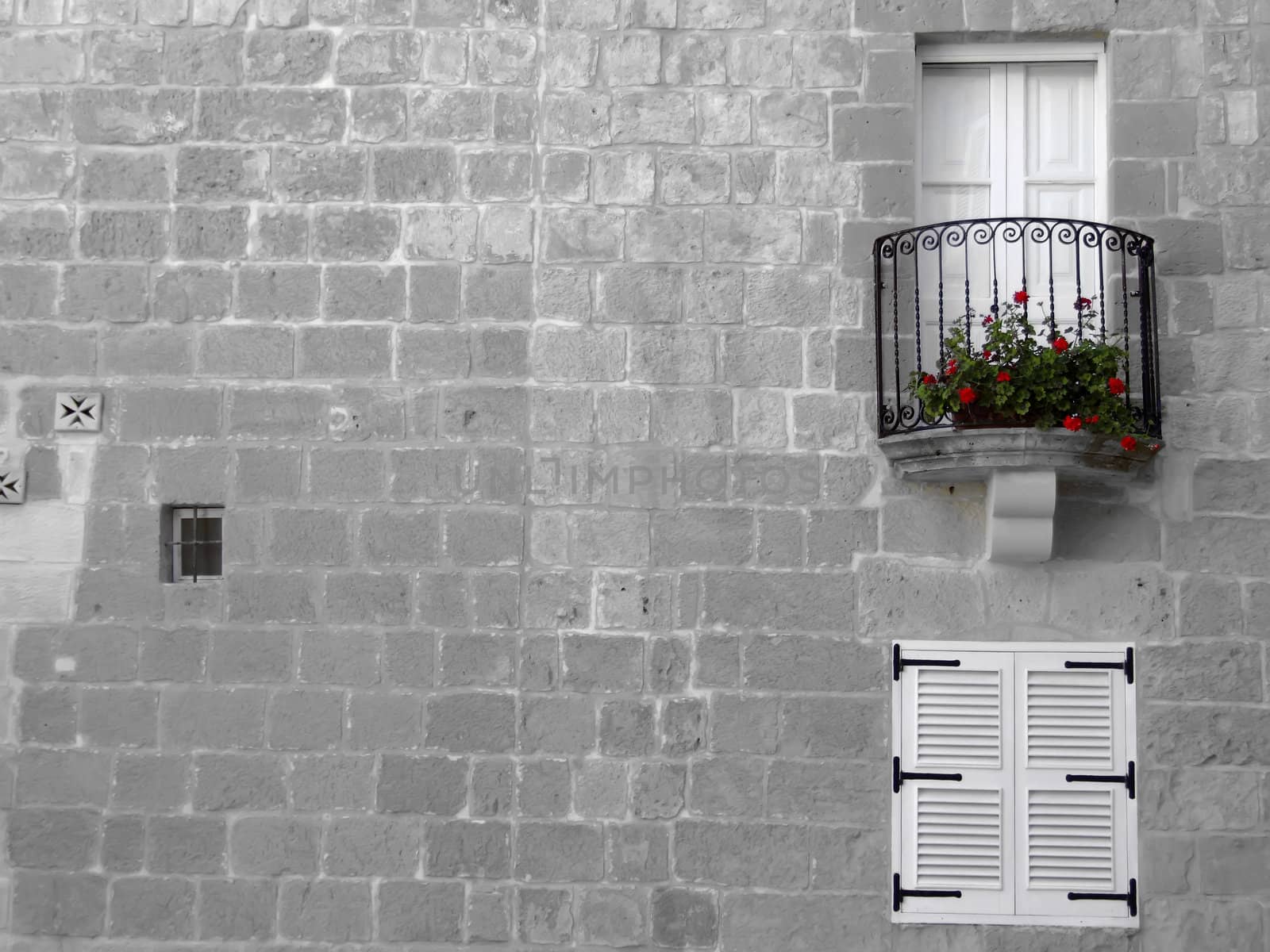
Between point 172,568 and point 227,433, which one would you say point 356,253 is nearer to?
point 227,433

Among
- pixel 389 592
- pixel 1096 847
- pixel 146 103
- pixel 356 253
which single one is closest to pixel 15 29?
→ pixel 146 103

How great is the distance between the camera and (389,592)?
219 inches

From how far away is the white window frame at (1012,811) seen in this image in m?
5.32

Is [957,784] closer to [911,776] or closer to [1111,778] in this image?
[911,776]

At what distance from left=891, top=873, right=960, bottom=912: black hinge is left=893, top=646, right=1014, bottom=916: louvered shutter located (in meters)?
0.01

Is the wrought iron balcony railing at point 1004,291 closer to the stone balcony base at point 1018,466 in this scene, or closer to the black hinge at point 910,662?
the stone balcony base at point 1018,466

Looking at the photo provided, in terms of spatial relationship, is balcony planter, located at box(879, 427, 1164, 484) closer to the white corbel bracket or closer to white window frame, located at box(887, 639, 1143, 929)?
the white corbel bracket

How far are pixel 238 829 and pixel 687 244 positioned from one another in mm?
3018

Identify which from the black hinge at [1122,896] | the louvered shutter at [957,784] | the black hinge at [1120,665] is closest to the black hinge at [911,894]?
the louvered shutter at [957,784]

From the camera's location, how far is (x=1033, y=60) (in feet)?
19.0

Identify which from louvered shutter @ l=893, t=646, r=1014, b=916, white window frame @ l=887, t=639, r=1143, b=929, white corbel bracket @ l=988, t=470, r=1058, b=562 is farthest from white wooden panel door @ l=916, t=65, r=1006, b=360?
louvered shutter @ l=893, t=646, r=1014, b=916

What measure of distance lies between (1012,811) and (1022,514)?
3.90 feet

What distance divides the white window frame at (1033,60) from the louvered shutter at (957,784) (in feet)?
6.49

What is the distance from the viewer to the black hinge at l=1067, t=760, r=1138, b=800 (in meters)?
5.36
